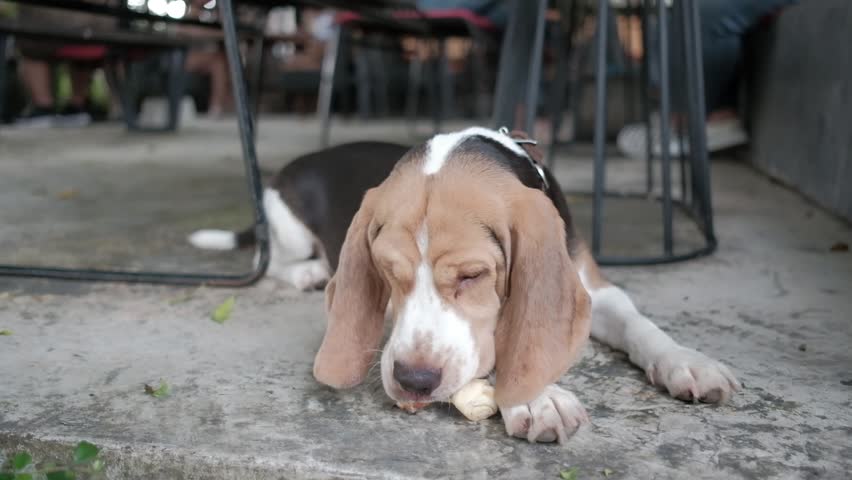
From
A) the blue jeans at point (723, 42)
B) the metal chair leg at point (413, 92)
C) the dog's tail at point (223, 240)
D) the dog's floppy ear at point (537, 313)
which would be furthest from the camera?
the metal chair leg at point (413, 92)

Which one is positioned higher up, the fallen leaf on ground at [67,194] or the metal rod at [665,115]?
the metal rod at [665,115]

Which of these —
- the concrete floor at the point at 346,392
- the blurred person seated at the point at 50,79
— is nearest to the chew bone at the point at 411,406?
the concrete floor at the point at 346,392

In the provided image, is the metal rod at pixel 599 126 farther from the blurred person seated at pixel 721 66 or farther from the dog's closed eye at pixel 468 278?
the blurred person seated at pixel 721 66

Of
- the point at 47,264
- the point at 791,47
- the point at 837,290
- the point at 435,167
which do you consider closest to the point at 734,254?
the point at 837,290

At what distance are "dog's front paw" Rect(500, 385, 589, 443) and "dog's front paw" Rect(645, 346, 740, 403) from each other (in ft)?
0.90

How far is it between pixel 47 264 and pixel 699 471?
2.72 metres

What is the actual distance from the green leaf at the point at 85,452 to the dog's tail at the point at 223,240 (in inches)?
79.2

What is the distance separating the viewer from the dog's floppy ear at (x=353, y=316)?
2072 mm

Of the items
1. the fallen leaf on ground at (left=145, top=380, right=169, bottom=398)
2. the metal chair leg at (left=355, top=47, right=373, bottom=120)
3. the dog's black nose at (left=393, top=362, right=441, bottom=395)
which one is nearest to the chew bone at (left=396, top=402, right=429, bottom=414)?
the dog's black nose at (left=393, top=362, right=441, bottom=395)

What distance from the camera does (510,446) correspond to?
1.84m

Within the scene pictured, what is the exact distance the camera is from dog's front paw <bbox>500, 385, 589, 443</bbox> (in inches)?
72.2

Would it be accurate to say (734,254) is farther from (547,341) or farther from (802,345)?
(547,341)

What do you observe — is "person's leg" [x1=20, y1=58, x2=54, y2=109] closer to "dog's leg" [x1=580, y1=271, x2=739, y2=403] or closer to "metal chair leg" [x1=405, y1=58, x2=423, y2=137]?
"metal chair leg" [x1=405, y1=58, x2=423, y2=137]

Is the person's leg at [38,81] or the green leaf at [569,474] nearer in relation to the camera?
the green leaf at [569,474]
